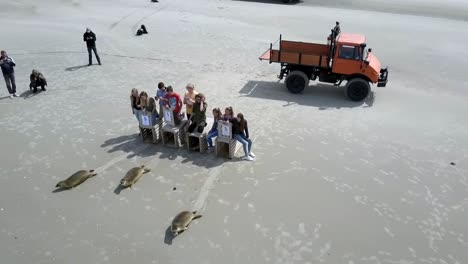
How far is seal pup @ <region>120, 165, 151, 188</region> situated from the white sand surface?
211mm

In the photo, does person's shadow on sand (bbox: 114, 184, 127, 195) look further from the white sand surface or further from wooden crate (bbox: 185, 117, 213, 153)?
wooden crate (bbox: 185, 117, 213, 153)

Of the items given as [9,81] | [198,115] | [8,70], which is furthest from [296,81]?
[9,81]

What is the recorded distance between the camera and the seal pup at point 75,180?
26.6ft

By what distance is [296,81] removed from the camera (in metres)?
13.6

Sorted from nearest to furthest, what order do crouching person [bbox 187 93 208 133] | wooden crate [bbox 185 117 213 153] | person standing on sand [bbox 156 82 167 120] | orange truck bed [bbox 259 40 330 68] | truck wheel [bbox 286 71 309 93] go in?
1. crouching person [bbox 187 93 208 133]
2. wooden crate [bbox 185 117 213 153]
3. person standing on sand [bbox 156 82 167 120]
4. orange truck bed [bbox 259 40 330 68]
5. truck wheel [bbox 286 71 309 93]

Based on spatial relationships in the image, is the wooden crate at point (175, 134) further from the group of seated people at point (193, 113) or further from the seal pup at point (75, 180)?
the seal pup at point (75, 180)

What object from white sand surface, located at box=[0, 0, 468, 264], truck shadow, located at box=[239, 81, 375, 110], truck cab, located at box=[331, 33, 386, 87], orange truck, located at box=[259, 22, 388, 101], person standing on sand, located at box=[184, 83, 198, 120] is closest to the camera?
white sand surface, located at box=[0, 0, 468, 264]

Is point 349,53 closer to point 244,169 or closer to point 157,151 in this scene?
point 244,169

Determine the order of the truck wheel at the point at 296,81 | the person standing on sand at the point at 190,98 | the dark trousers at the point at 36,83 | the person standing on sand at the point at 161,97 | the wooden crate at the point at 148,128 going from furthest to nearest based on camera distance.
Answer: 1. the truck wheel at the point at 296,81
2. the dark trousers at the point at 36,83
3. the wooden crate at the point at 148,128
4. the person standing on sand at the point at 161,97
5. the person standing on sand at the point at 190,98

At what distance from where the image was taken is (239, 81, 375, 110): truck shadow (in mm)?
12922

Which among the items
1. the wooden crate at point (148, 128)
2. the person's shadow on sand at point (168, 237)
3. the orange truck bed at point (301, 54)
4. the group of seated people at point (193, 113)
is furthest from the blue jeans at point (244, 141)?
the orange truck bed at point (301, 54)

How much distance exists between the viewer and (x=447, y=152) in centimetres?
986

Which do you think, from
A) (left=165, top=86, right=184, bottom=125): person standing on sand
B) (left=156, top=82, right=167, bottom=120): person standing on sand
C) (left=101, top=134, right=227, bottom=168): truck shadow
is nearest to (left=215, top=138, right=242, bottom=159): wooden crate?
(left=101, top=134, right=227, bottom=168): truck shadow

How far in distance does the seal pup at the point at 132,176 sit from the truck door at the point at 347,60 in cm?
773
